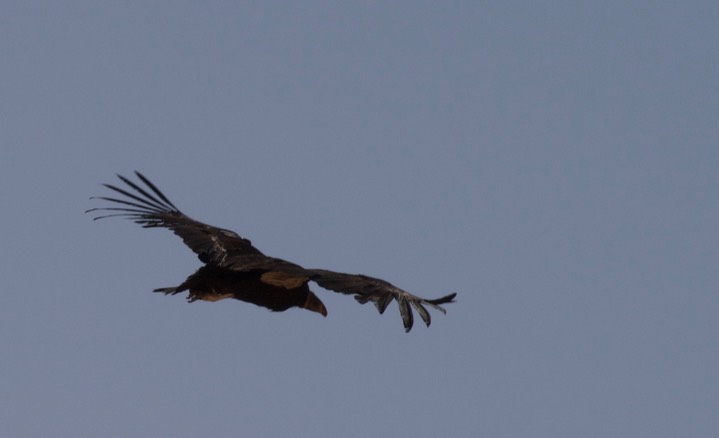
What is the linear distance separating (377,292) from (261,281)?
2346 mm

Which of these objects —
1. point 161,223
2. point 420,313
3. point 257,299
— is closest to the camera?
point 420,313

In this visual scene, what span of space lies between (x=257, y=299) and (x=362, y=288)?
2.31 m

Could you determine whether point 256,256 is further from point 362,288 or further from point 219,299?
A: point 362,288

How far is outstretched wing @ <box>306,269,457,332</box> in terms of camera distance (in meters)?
20.3

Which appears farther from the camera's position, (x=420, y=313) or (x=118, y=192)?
(x=118, y=192)

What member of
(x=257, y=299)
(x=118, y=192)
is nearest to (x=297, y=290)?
(x=257, y=299)

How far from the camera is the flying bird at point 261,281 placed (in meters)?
20.7

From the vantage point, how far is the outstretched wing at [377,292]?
20345mm

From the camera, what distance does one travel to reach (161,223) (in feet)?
82.9

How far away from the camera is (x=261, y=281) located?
22.2m

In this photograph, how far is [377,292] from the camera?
20.8 meters

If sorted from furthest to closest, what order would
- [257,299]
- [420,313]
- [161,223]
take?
[161,223] < [257,299] < [420,313]

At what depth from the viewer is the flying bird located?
2067cm

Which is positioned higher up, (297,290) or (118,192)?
(118,192)
